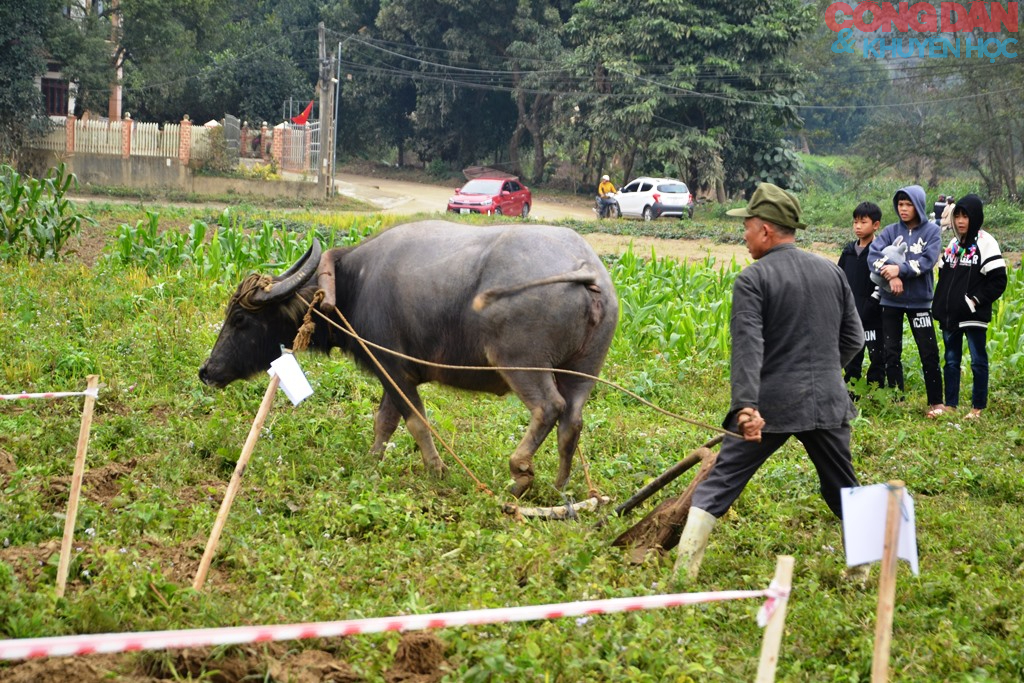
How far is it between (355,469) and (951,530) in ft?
11.1

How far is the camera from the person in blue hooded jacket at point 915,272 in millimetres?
8375

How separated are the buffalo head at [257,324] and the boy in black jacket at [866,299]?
4.56 meters

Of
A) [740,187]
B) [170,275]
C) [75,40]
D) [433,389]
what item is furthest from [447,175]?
[433,389]

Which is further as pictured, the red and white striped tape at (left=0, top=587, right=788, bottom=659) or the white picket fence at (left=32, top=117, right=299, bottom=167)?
the white picket fence at (left=32, top=117, right=299, bottom=167)

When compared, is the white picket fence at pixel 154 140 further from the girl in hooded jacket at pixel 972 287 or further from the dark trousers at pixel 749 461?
the dark trousers at pixel 749 461

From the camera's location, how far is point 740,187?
3791 centimetres

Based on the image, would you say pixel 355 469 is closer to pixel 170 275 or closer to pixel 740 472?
pixel 740 472

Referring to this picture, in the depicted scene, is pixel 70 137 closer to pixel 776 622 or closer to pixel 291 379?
pixel 291 379

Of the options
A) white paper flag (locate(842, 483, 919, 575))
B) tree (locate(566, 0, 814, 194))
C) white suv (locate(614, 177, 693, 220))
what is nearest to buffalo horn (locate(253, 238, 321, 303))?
white paper flag (locate(842, 483, 919, 575))

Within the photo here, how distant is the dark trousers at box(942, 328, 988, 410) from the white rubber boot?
14.8 feet

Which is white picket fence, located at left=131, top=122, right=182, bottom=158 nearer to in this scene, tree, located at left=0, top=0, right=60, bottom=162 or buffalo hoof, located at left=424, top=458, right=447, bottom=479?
tree, located at left=0, top=0, right=60, bottom=162

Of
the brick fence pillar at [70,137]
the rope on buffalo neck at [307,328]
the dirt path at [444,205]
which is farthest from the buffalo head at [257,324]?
the brick fence pillar at [70,137]

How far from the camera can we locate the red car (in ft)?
100

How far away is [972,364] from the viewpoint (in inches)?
330
